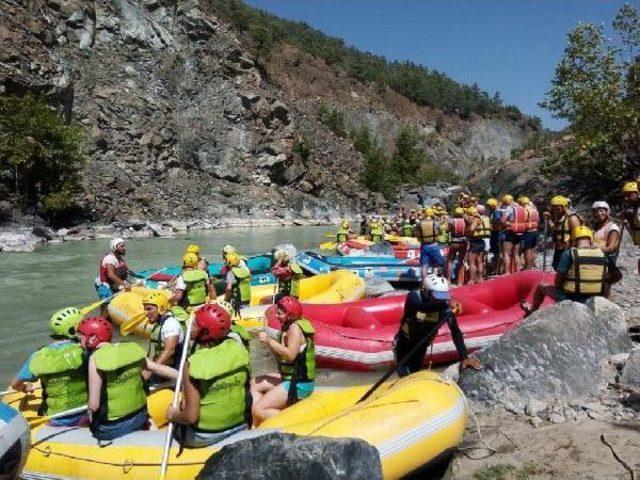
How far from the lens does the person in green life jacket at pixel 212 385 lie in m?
3.39

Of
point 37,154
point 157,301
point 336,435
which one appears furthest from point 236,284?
point 37,154

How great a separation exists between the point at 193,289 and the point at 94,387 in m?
3.30

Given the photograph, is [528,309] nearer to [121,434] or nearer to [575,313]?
[575,313]

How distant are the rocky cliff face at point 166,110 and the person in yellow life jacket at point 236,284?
2143 cm

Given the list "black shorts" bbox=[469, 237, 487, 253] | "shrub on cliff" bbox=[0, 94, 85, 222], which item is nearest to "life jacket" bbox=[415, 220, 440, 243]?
"black shorts" bbox=[469, 237, 487, 253]

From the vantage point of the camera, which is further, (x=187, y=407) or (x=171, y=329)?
(x=171, y=329)

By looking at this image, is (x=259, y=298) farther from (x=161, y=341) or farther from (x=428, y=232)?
(x=161, y=341)

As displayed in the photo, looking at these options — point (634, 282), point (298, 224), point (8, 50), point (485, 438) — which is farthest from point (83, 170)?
point (485, 438)

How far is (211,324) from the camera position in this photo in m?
3.44

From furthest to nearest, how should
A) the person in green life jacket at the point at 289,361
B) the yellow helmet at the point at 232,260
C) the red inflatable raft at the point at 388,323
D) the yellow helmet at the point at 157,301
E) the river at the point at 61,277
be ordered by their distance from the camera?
1. the yellow helmet at the point at 232,260
2. the river at the point at 61,277
3. the red inflatable raft at the point at 388,323
4. the yellow helmet at the point at 157,301
5. the person in green life jacket at the point at 289,361

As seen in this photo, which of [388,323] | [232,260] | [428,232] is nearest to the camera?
[388,323]

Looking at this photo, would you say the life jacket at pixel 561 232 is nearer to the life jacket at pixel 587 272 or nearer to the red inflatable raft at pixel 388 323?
the red inflatable raft at pixel 388 323

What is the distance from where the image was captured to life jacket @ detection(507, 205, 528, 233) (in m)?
9.10

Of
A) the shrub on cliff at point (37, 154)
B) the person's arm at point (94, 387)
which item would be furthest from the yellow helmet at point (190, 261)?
the shrub on cliff at point (37, 154)
